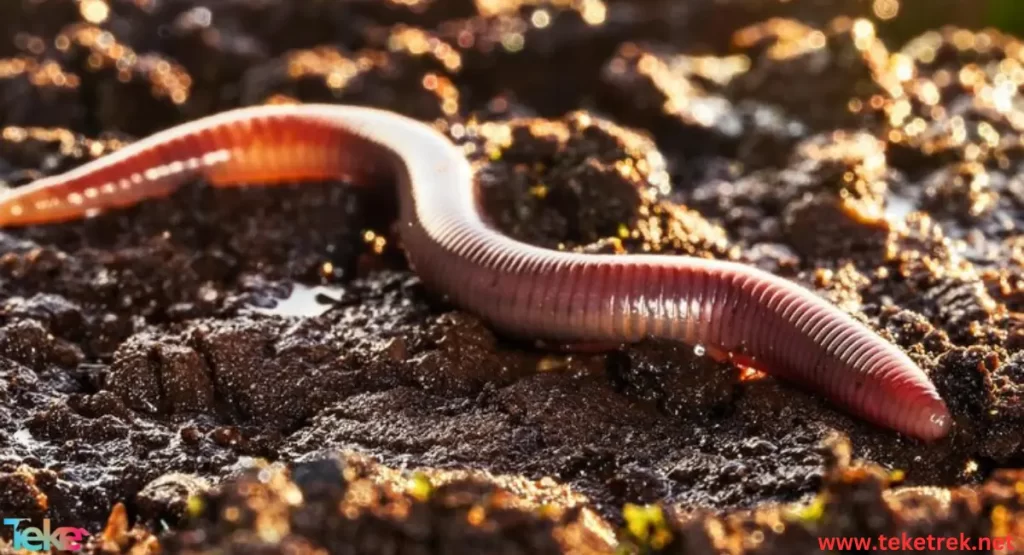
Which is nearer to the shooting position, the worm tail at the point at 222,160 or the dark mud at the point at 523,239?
the dark mud at the point at 523,239

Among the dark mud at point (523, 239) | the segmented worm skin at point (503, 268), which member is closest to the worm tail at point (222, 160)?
the segmented worm skin at point (503, 268)

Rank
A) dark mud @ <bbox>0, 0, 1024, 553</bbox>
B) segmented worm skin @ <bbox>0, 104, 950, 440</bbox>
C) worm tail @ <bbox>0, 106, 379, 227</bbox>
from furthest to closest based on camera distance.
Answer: worm tail @ <bbox>0, 106, 379, 227</bbox> → segmented worm skin @ <bbox>0, 104, 950, 440</bbox> → dark mud @ <bbox>0, 0, 1024, 553</bbox>

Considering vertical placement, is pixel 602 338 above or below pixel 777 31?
below

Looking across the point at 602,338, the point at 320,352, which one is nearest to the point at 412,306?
the point at 320,352

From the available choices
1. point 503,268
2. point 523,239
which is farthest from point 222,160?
point 503,268

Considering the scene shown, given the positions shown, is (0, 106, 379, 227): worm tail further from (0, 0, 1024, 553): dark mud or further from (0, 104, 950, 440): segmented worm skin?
(0, 0, 1024, 553): dark mud

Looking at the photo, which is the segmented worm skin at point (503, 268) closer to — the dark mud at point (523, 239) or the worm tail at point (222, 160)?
the worm tail at point (222, 160)

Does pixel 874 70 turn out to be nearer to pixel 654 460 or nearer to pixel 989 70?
pixel 989 70

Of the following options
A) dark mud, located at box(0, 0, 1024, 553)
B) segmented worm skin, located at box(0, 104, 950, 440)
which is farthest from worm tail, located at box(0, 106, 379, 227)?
dark mud, located at box(0, 0, 1024, 553)
